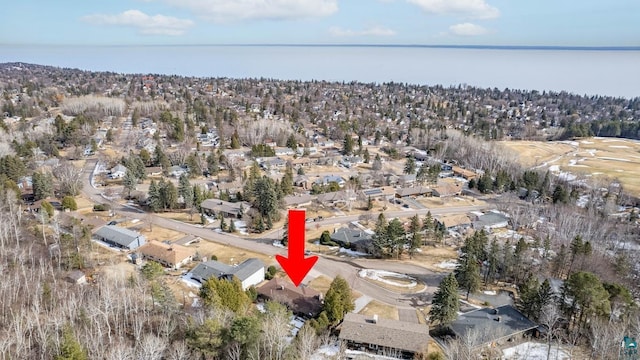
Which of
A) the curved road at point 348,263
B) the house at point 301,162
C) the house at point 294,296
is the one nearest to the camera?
the house at point 294,296

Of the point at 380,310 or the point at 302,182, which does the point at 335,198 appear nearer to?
the point at 302,182

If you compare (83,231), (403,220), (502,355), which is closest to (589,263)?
(502,355)

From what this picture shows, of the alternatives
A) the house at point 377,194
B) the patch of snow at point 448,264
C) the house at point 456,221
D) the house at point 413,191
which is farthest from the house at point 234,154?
the patch of snow at point 448,264

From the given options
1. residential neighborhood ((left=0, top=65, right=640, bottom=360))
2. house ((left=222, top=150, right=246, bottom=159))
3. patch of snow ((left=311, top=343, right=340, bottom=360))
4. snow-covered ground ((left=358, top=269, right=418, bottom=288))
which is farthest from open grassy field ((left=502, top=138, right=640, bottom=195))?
patch of snow ((left=311, top=343, right=340, bottom=360))

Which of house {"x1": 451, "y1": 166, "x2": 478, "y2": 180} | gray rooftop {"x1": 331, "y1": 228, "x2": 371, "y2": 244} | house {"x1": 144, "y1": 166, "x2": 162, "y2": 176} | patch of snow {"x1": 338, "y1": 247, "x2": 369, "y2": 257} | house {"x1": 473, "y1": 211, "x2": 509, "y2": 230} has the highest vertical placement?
house {"x1": 451, "y1": 166, "x2": 478, "y2": 180}

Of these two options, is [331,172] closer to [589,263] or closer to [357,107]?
[589,263]

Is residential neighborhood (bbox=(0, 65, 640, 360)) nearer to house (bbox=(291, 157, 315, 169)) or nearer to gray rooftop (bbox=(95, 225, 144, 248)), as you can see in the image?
gray rooftop (bbox=(95, 225, 144, 248))

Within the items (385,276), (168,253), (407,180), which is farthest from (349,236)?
(407,180)

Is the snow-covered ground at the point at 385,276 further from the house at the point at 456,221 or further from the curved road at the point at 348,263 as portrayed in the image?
the house at the point at 456,221
